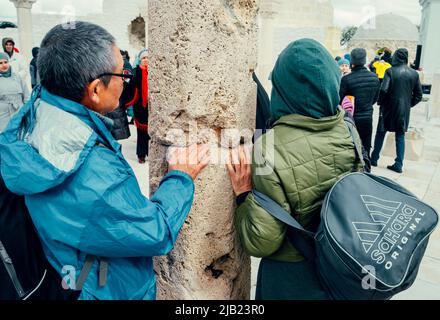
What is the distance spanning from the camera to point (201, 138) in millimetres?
1897

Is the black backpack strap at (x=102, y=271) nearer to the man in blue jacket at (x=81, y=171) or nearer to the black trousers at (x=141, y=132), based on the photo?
the man in blue jacket at (x=81, y=171)

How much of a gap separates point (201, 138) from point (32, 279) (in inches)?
35.9

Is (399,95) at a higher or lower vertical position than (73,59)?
lower

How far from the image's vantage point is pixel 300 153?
161 cm

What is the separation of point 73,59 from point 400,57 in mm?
5801

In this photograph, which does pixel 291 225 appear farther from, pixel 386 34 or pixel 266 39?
pixel 386 34

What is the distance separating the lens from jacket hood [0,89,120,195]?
119 centimetres

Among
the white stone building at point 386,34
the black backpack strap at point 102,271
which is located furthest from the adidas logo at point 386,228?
the white stone building at point 386,34

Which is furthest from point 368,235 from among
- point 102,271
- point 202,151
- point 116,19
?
point 116,19

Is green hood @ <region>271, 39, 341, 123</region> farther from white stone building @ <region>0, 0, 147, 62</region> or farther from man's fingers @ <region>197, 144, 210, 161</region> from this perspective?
white stone building @ <region>0, 0, 147, 62</region>
